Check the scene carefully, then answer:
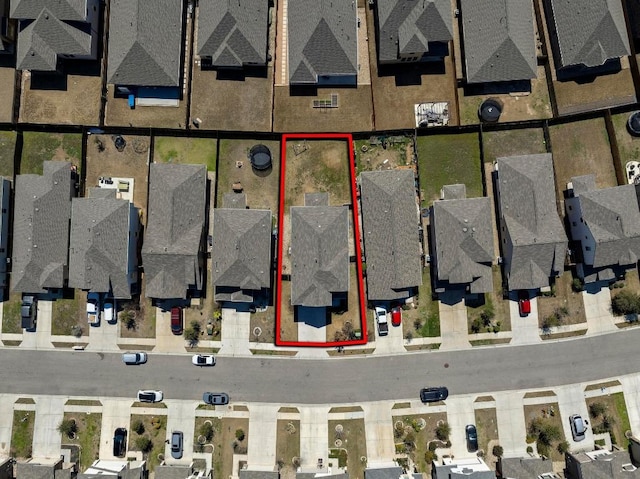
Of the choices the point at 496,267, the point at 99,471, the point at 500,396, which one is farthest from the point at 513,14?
the point at 99,471

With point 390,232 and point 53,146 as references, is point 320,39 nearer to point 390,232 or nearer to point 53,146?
point 390,232

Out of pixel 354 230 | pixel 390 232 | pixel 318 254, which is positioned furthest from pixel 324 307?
pixel 390 232

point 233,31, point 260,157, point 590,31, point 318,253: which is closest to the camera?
point 318,253

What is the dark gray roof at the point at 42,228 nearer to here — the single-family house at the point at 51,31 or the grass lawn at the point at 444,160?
the single-family house at the point at 51,31

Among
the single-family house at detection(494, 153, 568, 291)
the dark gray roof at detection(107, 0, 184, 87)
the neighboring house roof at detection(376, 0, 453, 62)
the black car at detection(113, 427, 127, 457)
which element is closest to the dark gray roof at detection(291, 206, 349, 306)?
the single-family house at detection(494, 153, 568, 291)

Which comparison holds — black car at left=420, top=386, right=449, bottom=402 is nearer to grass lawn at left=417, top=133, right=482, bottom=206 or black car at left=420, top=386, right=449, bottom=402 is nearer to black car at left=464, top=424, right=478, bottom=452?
black car at left=464, top=424, right=478, bottom=452

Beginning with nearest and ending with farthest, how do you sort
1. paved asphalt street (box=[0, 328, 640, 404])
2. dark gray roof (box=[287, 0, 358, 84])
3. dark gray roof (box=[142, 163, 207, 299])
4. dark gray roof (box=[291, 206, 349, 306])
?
dark gray roof (box=[291, 206, 349, 306]), dark gray roof (box=[142, 163, 207, 299]), dark gray roof (box=[287, 0, 358, 84]), paved asphalt street (box=[0, 328, 640, 404])
